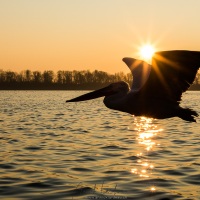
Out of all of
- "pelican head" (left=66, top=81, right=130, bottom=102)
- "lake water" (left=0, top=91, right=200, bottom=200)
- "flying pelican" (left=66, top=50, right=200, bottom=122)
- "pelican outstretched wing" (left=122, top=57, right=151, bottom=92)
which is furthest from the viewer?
"lake water" (left=0, top=91, right=200, bottom=200)

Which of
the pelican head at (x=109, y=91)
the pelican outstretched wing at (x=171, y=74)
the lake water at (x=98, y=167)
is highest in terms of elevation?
the pelican outstretched wing at (x=171, y=74)

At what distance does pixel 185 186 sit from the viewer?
1531cm

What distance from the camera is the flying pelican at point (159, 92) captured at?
10148mm

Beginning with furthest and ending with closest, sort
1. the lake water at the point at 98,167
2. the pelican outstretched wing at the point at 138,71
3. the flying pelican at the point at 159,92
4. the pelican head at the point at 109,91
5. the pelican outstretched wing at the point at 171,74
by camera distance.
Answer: the lake water at the point at 98,167, the pelican outstretched wing at the point at 138,71, the pelican head at the point at 109,91, the flying pelican at the point at 159,92, the pelican outstretched wing at the point at 171,74

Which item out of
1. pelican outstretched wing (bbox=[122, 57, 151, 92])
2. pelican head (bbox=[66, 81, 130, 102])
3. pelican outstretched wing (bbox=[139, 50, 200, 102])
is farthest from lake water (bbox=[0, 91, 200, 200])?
pelican outstretched wing (bbox=[139, 50, 200, 102])

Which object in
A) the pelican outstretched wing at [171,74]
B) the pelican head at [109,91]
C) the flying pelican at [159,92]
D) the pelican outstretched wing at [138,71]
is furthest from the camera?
the pelican outstretched wing at [138,71]

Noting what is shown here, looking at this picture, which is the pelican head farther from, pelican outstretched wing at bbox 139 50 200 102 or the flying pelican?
pelican outstretched wing at bbox 139 50 200 102

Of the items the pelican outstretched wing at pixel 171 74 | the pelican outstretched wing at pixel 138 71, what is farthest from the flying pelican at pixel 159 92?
the pelican outstretched wing at pixel 138 71

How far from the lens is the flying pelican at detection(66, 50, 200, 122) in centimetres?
1015

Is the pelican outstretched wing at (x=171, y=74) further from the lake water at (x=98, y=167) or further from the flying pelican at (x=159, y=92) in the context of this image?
the lake water at (x=98, y=167)

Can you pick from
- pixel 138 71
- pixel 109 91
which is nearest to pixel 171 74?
pixel 109 91

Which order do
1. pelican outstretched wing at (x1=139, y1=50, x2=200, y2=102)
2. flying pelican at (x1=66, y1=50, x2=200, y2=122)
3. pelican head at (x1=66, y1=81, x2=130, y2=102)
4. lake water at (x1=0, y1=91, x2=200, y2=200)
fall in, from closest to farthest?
pelican outstretched wing at (x1=139, y1=50, x2=200, y2=102) → flying pelican at (x1=66, y1=50, x2=200, y2=122) → pelican head at (x1=66, y1=81, x2=130, y2=102) → lake water at (x1=0, y1=91, x2=200, y2=200)

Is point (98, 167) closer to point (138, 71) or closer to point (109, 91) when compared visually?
point (138, 71)

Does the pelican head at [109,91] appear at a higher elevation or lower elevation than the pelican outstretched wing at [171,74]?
lower
